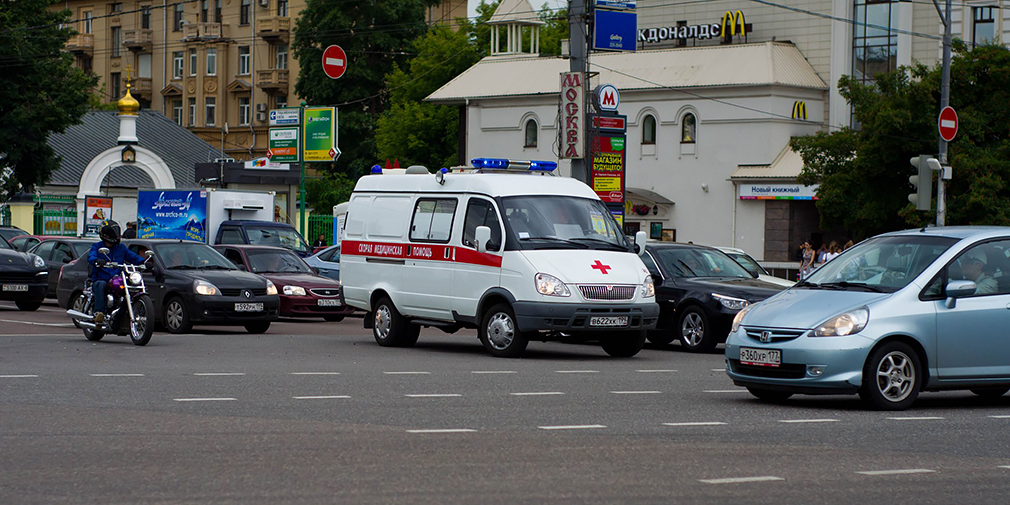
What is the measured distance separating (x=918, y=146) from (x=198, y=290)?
81.0 ft

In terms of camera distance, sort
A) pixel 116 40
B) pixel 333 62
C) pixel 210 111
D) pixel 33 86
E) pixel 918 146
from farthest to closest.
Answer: pixel 116 40 < pixel 210 111 < pixel 33 86 < pixel 333 62 < pixel 918 146

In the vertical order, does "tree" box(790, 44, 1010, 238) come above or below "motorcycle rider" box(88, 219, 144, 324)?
above

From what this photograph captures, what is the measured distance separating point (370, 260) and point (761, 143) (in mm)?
38319

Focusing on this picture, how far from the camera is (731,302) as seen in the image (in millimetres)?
19688

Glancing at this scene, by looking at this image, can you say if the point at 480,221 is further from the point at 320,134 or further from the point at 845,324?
the point at 320,134

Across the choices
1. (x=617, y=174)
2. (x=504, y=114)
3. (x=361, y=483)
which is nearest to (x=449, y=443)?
(x=361, y=483)

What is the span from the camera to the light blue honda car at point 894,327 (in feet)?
39.0

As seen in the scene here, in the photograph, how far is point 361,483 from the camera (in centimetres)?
789

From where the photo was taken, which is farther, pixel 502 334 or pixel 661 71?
pixel 661 71

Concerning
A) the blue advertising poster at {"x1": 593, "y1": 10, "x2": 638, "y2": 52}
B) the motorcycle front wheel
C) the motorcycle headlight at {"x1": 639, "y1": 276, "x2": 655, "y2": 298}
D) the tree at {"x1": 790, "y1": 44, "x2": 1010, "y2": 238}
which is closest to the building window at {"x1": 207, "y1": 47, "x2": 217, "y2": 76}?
the tree at {"x1": 790, "y1": 44, "x2": 1010, "y2": 238}

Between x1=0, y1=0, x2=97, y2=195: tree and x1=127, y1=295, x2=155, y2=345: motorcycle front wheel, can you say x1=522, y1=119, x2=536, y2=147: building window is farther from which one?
x1=127, y1=295, x2=155, y2=345: motorcycle front wheel

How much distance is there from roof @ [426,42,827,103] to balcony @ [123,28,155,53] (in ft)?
104

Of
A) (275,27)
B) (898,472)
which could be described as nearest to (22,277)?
(898,472)

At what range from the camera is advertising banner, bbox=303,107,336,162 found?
4966 centimetres
